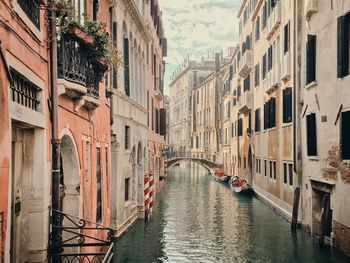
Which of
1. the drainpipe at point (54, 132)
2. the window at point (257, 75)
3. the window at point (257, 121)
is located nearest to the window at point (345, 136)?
the drainpipe at point (54, 132)

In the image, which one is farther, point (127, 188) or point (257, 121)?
point (257, 121)

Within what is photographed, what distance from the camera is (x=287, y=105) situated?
18.6 m

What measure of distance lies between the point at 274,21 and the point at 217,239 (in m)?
10.9

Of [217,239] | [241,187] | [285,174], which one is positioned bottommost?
[217,239]

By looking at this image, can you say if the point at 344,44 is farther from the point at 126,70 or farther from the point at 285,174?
the point at 285,174

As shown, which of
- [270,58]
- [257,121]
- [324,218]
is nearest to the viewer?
[324,218]

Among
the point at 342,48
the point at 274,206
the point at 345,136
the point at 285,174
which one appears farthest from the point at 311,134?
the point at 274,206

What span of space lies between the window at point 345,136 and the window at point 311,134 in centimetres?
271

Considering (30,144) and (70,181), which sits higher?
(30,144)

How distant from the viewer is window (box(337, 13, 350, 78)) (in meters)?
11.6

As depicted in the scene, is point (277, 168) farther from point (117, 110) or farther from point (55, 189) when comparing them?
point (55, 189)

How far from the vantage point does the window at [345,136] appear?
1155cm

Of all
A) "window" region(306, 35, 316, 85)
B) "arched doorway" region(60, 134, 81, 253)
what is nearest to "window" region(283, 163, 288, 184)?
"window" region(306, 35, 316, 85)

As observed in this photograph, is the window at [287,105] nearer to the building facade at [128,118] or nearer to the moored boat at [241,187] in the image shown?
the building facade at [128,118]
